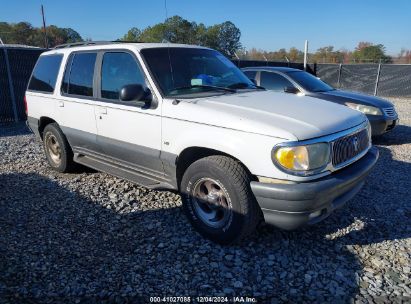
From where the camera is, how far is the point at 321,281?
3.11m

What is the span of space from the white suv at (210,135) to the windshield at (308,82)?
3.97m

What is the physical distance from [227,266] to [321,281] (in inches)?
32.8

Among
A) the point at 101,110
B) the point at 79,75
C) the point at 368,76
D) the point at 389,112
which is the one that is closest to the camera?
the point at 101,110

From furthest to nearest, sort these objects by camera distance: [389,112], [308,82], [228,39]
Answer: [228,39]
[308,82]
[389,112]

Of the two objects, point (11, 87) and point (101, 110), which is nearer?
point (101, 110)

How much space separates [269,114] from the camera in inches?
132

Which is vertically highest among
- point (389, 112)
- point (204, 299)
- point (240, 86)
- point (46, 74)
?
point (46, 74)

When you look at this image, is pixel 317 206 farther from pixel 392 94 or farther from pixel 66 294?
pixel 392 94

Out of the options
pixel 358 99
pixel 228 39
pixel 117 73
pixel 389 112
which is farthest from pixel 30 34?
pixel 117 73

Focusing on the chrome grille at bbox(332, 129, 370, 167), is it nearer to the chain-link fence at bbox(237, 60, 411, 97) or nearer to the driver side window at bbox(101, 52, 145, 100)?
the driver side window at bbox(101, 52, 145, 100)

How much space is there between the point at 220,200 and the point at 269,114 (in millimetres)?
973

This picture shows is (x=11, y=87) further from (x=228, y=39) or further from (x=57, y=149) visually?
(x=228, y=39)

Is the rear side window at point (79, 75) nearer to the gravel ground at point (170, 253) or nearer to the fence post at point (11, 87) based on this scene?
the gravel ground at point (170, 253)

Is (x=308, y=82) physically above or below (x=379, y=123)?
above
